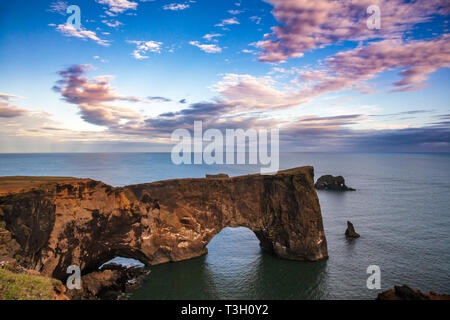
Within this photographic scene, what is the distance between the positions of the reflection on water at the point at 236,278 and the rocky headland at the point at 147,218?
6.50 ft

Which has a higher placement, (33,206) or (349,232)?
(33,206)

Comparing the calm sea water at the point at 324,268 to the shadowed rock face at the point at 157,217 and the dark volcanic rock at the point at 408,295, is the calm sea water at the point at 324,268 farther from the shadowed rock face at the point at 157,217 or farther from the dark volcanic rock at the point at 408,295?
the dark volcanic rock at the point at 408,295

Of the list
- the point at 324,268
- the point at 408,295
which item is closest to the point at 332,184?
the point at 324,268

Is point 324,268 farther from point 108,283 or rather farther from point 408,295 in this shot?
point 108,283

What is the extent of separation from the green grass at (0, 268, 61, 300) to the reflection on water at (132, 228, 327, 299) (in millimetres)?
14240

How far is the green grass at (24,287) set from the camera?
13.1m

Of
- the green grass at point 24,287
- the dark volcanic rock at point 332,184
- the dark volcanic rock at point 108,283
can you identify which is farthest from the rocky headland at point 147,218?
A: the dark volcanic rock at point 332,184

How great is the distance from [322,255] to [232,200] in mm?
14659

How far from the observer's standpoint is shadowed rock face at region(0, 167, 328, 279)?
23.9 meters

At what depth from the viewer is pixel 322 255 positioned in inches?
1407

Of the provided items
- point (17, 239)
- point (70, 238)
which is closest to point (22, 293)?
point (17, 239)

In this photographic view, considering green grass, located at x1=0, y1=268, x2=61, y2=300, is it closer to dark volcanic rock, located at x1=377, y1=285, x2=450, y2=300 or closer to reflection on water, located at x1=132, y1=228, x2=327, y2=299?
reflection on water, located at x1=132, y1=228, x2=327, y2=299

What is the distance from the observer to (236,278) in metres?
31.3
